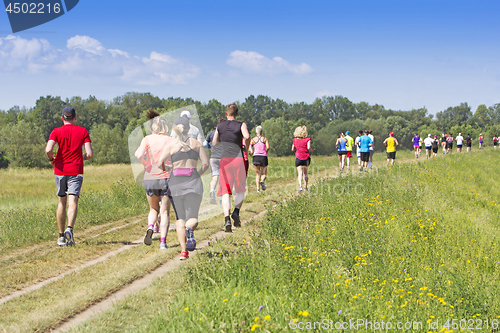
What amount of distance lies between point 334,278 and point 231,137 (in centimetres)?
342

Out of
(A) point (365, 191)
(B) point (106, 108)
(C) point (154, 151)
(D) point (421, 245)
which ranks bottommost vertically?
(D) point (421, 245)

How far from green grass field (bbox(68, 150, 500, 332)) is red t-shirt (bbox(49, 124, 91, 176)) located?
3.27m

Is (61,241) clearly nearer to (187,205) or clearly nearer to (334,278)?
(187,205)

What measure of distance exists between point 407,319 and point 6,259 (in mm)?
6573

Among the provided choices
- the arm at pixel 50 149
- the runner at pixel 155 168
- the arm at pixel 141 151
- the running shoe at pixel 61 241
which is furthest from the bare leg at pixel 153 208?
the arm at pixel 50 149

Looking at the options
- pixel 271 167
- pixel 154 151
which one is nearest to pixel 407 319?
pixel 154 151

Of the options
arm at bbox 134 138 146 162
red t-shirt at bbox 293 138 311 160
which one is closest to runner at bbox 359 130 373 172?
red t-shirt at bbox 293 138 311 160

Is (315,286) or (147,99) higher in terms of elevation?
(147,99)

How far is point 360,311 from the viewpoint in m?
3.79

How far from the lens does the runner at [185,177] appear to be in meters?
5.71

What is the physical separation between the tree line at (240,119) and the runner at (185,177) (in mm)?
26018

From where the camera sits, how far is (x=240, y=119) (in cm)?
10794

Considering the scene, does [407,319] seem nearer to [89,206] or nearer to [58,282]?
[58,282]

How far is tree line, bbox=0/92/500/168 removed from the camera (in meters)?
62.6
